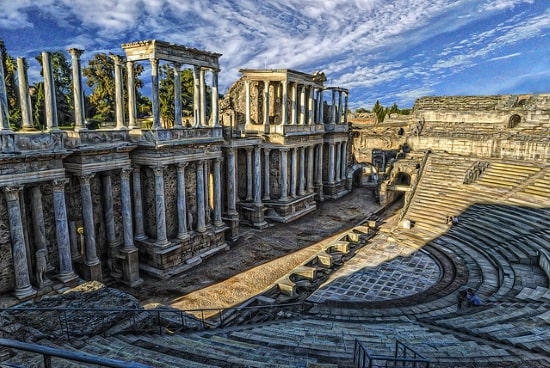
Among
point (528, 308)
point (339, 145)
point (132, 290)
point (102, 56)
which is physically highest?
point (102, 56)

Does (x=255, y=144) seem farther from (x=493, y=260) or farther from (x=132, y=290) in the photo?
(x=493, y=260)

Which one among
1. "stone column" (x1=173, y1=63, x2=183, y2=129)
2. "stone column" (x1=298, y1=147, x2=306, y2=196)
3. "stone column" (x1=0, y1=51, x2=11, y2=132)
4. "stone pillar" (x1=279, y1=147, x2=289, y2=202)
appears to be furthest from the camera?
"stone column" (x1=298, y1=147, x2=306, y2=196)

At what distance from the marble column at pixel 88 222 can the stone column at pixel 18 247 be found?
101 inches

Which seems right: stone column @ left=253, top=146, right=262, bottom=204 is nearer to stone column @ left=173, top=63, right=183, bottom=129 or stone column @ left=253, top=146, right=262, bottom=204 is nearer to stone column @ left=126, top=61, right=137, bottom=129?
stone column @ left=173, top=63, right=183, bottom=129

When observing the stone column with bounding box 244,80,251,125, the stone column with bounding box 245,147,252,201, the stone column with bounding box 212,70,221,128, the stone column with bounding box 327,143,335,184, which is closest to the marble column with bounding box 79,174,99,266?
the stone column with bounding box 212,70,221,128

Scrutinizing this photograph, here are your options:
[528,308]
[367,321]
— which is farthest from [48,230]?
[528,308]

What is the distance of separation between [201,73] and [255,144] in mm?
6962

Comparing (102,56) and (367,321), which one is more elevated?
(102,56)

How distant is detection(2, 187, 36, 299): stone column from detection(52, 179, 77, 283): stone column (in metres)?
1.18

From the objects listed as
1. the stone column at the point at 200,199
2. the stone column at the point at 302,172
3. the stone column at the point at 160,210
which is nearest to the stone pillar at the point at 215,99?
the stone column at the point at 200,199

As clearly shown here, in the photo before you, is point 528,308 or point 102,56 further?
point 102,56

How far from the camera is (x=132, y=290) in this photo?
1689 centimetres

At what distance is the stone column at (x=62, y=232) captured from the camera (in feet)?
47.3

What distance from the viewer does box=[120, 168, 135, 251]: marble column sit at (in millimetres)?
17297
